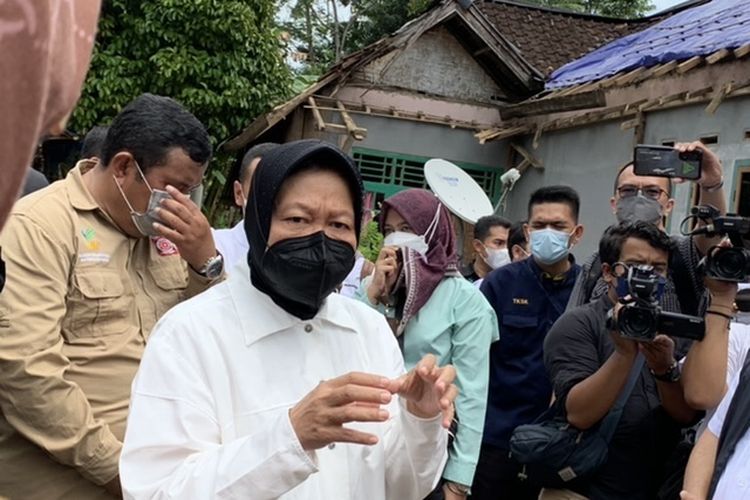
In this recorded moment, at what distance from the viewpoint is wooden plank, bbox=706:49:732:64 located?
7230 mm

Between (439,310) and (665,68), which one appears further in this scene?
(665,68)

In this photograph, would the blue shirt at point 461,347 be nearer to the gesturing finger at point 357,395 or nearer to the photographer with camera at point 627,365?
the photographer with camera at point 627,365

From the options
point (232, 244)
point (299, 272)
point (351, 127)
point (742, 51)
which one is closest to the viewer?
point (299, 272)

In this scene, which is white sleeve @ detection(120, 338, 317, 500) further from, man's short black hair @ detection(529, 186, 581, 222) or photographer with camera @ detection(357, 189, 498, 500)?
man's short black hair @ detection(529, 186, 581, 222)

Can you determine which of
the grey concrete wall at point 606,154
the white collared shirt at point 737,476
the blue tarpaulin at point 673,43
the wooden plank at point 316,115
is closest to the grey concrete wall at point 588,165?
the grey concrete wall at point 606,154

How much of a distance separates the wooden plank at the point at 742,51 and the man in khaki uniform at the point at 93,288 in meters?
5.90

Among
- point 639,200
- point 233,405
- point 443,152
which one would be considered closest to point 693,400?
point 639,200

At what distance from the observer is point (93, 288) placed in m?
2.34

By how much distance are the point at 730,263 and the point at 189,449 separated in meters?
1.94

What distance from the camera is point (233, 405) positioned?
1748mm

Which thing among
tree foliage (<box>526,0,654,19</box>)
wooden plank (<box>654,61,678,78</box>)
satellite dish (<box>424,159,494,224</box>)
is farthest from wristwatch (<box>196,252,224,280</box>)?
tree foliage (<box>526,0,654,19</box>)

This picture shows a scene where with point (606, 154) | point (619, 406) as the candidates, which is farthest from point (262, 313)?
point (606, 154)

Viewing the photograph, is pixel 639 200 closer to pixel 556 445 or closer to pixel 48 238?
pixel 556 445

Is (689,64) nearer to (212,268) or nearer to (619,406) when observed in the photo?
(619,406)
